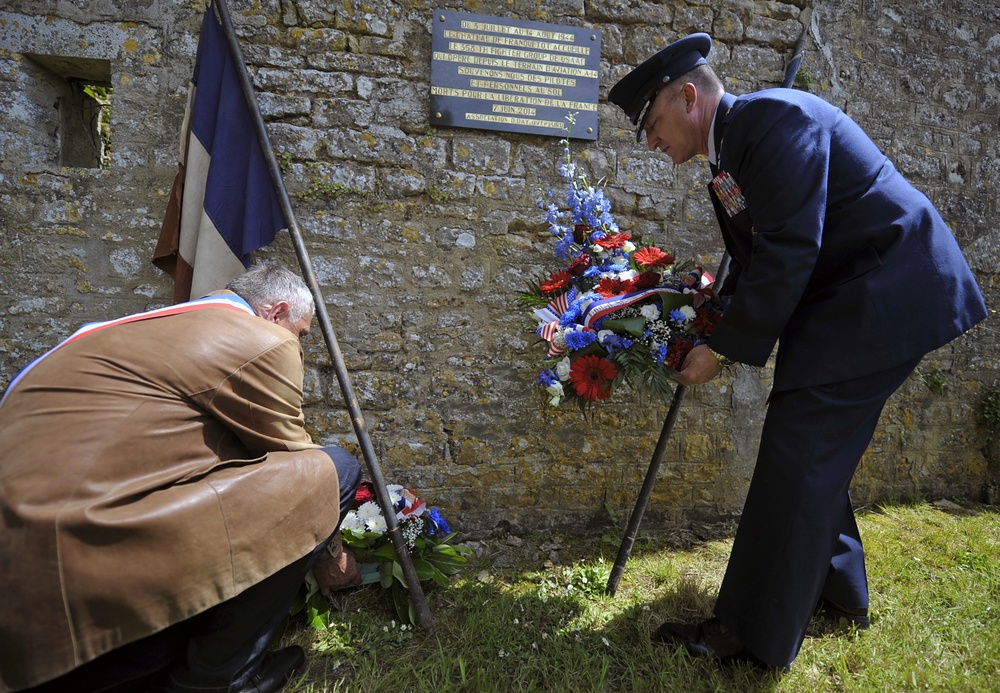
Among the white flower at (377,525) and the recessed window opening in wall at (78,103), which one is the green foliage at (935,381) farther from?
the recessed window opening in wall at (78,103)

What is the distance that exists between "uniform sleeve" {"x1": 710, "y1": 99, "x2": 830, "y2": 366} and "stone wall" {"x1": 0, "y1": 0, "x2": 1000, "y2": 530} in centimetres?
121

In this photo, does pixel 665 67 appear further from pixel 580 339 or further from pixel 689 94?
pixel 580 339

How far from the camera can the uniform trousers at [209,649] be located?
1.64 metres

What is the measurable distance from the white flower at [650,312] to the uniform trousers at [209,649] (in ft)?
4.61

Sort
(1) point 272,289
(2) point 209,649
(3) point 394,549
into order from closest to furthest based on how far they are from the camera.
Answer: (2) point 209,649, (1) point 272,289, (3) point 394,549

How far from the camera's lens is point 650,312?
2229 mm

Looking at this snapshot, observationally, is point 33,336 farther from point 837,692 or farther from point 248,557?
point 837,692

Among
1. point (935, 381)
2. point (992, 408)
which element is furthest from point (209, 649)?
point (992, 408)

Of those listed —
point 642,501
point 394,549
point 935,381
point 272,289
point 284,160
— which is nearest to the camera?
point 272,289

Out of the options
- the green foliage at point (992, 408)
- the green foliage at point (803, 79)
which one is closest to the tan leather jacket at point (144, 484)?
the green foliage at point (803, 79)

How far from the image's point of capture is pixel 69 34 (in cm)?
269

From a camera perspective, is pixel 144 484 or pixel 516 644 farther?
pixel 516 644

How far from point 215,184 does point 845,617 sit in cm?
315

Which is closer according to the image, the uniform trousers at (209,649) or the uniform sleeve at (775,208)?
the uniform trousers at (209,649)
